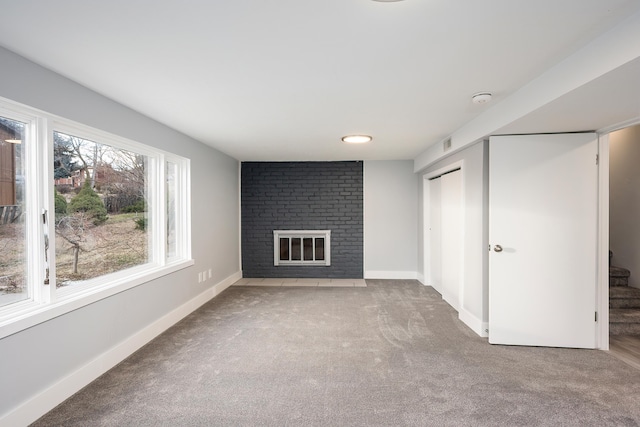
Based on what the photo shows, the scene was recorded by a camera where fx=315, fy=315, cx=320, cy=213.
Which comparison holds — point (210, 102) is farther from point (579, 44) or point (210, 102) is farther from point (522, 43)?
point (579, 44)

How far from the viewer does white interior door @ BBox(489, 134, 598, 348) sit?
2.84 metres

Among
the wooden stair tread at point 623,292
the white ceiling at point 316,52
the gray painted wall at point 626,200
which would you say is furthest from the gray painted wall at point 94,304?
the gray painted wall at point 626,200

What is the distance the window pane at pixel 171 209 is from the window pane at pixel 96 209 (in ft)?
1.16

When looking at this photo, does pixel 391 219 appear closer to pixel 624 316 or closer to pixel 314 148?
pixel 314 148

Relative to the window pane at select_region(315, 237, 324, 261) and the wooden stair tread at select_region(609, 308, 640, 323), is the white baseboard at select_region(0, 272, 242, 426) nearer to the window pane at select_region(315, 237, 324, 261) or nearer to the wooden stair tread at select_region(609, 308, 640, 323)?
the window pane at select_region(315, 237, 324, 261)

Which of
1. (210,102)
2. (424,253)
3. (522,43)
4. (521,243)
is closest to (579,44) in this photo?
(522,43)

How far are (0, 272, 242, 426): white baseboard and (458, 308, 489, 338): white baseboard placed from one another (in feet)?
10.6

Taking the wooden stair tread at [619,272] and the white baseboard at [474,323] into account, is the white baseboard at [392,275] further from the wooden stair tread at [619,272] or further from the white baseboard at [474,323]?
the wooden stair tread at [619,272]

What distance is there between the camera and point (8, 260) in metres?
1.95

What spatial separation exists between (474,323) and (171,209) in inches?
144

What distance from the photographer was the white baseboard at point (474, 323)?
318 centimetres

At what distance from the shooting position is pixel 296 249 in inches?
233

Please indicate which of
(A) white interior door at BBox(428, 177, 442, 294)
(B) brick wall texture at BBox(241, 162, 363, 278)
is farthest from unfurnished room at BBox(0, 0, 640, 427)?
(B) brick wall texture at BBox(241, 162, 363, 278)

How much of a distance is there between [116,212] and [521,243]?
12.5 ft
